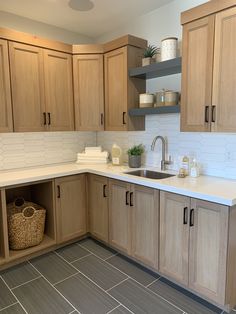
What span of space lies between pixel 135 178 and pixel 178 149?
0.65 metres

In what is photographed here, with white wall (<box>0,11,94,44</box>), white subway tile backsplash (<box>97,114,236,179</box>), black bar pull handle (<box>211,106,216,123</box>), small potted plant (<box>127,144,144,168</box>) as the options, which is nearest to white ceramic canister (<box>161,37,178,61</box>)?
white subway tile backsplash (<box>97,114,236,179</box>)

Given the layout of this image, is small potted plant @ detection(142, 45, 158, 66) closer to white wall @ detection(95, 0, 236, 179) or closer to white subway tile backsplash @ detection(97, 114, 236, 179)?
white wall @ detection(95, 0, 236, 179)

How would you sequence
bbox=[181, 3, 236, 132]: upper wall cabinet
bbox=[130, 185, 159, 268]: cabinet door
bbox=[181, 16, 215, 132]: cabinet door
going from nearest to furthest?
bbox=[181, 3, 236, 132]: upper wall cabinet → bbox=[181, 16, 215, 132]: cabinet door → bbox=[130, 185, 159, 268]: cabinet door

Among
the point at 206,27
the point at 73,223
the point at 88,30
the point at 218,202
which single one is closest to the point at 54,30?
the point at 88,30

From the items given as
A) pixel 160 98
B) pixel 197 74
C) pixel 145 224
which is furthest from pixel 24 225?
pixel 197 74

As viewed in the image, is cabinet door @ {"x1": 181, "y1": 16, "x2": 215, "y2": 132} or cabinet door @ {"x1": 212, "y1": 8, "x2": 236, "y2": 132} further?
cabinet door @ {"x1": 181, "y1": 16, "x2": 215, "y2": 132}

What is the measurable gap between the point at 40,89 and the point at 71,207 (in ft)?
4.63

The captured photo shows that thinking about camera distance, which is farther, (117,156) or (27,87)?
(117,156)

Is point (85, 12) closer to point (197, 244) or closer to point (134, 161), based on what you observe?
point (134, 161)

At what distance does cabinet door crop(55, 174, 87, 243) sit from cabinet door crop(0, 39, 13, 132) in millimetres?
802

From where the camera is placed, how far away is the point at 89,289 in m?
2.08

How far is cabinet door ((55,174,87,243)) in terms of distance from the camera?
271 cm

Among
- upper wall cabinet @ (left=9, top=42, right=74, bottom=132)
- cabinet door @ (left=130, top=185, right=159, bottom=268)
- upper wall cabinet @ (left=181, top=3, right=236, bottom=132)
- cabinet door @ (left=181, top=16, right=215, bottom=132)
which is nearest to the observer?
upper wall cabinet @ (left=181, top=3, right=236, bottom=132)

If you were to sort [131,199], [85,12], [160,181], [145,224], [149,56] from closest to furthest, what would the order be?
1. [160,181]
2. [145,224]
3. [131,199]
4. [149,56]
5. [85,12]
